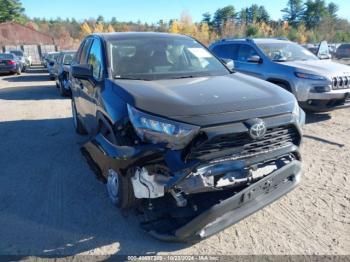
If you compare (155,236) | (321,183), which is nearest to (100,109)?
(155,236)

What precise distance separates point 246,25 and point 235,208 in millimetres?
61934

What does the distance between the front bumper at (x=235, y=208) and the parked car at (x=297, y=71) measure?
4505 millimetres

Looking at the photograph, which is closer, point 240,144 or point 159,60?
point 240,144

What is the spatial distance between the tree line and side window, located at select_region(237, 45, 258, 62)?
43.9 metres

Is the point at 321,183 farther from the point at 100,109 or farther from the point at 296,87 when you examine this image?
the point at 296,87

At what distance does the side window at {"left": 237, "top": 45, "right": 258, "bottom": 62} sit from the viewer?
9000 millimetres

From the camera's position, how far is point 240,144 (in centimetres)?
310

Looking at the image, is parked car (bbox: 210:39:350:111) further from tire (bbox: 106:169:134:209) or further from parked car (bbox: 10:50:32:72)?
parked car (bbox: 10:50:32:72)

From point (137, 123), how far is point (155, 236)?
1.02 metres

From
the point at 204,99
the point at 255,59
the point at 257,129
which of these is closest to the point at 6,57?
the point at 255,59

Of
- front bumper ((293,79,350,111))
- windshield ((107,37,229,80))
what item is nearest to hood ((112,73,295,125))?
windshield ((107,37,229,80))

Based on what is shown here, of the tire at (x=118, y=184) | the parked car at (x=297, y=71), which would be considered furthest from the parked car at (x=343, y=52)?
the tire at (x=118, y=184)

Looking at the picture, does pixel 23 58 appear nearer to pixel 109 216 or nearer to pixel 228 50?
pixel 228 50

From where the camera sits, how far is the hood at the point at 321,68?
7.50 meters
